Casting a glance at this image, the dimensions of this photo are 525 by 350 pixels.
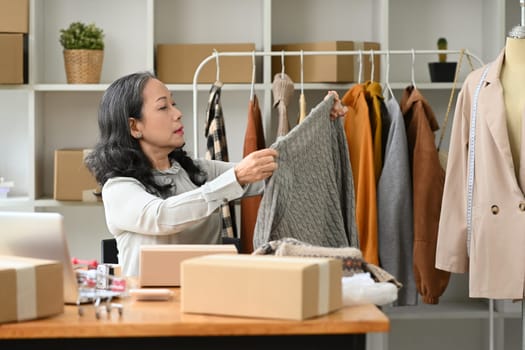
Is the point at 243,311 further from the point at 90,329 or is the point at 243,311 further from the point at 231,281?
the point at 90,329

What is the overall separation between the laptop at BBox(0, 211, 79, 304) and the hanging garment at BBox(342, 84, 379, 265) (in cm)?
170

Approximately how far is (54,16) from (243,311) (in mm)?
2847

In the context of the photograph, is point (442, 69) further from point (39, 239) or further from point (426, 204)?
point (39, 239)

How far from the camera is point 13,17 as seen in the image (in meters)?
3.92

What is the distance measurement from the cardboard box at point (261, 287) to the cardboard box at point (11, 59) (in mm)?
2296

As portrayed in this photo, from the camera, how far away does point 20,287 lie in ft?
6.04

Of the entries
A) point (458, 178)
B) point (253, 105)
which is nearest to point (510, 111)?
point (458, 178)

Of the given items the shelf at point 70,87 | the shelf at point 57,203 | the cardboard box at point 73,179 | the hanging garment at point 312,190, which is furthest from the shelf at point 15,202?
the hanging garment at point 312,190

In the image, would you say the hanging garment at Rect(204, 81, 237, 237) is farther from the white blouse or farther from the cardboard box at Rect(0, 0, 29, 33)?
the cardboard box at Rect(0, 0, 29, 33)

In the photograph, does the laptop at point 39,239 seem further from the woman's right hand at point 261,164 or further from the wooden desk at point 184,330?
the woman's right hand at point 261,164

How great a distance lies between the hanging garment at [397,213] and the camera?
3.56 meters

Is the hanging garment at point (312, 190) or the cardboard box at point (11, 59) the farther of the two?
the cardboard box at point (11, 59)

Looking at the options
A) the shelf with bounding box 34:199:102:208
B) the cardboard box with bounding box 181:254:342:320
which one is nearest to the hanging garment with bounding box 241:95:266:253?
the shelf with bounding box 34:199:102:208

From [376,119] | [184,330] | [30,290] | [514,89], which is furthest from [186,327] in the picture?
[376,119]
